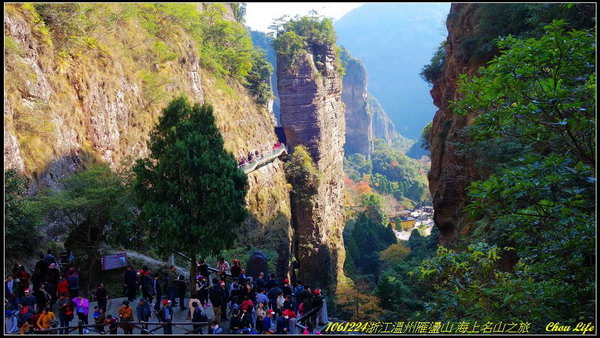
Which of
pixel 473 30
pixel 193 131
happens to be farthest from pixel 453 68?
pixel 193 131

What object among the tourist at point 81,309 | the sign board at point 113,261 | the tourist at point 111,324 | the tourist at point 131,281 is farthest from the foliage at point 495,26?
the tourist at point 81,309

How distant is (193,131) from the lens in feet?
44.7

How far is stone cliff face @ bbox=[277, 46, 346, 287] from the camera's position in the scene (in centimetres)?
4000

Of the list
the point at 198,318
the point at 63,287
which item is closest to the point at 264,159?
the point at 63,287

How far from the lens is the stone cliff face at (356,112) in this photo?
127 meters

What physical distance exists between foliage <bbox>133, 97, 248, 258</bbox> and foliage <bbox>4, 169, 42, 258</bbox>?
280 cm

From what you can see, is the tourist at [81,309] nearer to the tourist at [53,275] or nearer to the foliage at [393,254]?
the tourist at [53,275]

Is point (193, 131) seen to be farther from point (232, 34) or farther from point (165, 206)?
point (232, 34)

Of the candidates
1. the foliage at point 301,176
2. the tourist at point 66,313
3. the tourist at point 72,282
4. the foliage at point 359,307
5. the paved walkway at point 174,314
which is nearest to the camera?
the tourist at point 66,313

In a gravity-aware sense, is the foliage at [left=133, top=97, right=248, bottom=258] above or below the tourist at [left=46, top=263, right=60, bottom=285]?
above

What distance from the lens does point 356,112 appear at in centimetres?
12812

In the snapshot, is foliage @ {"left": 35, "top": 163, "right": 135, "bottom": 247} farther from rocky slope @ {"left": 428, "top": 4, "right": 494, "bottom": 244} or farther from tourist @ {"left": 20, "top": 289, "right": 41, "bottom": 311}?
rocky slope @ {"left": 428, "top": 4, "right": 494, "bottom": 244}

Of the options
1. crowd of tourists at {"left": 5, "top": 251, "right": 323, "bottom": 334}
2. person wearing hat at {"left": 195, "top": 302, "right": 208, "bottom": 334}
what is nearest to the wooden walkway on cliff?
crowd of tourists at {"left": 5, "top": 251, "right": 323, "bottom": 334}

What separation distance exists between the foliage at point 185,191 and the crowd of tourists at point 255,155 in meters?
17.6
